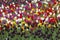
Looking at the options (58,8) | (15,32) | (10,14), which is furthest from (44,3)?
(15,32)

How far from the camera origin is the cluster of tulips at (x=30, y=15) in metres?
6.91

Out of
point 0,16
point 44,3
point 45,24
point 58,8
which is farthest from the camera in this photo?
point 44,3

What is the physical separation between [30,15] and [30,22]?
432mm

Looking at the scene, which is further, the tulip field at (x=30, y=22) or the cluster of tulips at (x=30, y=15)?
the cluster of tulips at (x=30, y=15)

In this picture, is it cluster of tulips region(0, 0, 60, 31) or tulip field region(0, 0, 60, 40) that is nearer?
tulip field region(0, 0, 60, 40)

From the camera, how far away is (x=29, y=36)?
646cm

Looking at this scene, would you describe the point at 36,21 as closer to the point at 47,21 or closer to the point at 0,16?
the point at 47,21

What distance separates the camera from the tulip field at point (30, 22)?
657 cm

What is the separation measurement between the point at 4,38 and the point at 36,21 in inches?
41.5

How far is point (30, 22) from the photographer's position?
6957 mm

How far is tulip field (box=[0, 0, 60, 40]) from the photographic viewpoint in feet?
21.5

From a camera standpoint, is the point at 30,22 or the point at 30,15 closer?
the point at 30,22

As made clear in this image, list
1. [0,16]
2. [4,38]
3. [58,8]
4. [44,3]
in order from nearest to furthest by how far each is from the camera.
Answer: [4,38], [0,16], [58,8], [44,3]

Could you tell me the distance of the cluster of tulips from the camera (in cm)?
691
